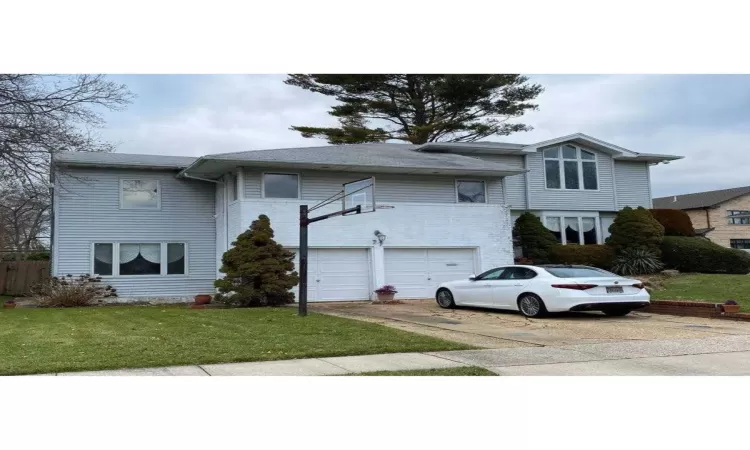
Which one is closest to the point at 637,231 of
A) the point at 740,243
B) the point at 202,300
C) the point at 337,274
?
the point at 337,274

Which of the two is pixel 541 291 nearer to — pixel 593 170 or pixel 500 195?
pixel 500 195

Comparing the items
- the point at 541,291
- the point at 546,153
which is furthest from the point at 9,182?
the point at 546,153

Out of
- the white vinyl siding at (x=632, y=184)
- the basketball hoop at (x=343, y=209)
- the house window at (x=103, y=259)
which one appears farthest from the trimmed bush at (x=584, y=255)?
the house window at (x=103, y=259)

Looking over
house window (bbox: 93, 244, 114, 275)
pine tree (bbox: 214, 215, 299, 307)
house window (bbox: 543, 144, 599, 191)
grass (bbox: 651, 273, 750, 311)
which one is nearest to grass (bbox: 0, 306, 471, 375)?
pine tree (bbox: 214, 215, 299, 307)

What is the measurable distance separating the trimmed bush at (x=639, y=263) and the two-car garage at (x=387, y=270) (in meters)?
5.93

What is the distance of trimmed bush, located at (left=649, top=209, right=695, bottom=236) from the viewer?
24.8 metres

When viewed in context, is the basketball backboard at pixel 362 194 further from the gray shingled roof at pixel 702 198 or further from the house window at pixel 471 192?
the gray shingled roof at pixel 702 198

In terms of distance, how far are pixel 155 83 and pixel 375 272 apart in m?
8.59

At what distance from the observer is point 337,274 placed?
19.6 meters

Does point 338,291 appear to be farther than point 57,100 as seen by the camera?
Yes

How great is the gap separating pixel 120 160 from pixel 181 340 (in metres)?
13.1

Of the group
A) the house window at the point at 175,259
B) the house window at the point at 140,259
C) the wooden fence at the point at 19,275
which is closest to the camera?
the house window at the point at 140,259

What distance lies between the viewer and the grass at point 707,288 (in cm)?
1596

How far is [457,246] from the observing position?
68.7 feet
